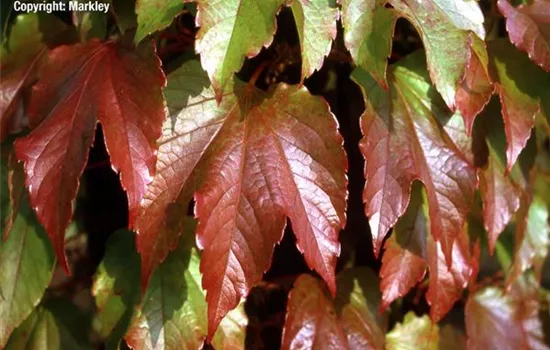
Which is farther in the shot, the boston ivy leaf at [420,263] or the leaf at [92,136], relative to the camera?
the boston ivy leaf at [420,263]

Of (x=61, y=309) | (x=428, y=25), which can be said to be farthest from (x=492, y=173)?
(x=61, y=309)

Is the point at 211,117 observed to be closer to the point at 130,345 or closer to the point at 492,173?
the point at 130,345

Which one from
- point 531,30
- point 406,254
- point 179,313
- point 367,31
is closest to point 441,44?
point 367,31

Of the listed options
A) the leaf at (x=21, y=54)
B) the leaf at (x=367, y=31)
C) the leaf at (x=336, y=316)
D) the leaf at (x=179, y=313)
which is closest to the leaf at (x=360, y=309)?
the leaf at (x=336, y=316)

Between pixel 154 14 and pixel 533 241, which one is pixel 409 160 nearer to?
pixel 154 14

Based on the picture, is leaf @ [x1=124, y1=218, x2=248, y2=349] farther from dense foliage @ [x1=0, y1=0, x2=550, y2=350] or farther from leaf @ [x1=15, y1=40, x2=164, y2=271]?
leaf @ [x1=15, y1=40, x2=164, y2=271]

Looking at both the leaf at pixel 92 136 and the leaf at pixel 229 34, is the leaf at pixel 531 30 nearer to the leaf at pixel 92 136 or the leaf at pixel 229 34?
Result: the leaf at pixel 229 34

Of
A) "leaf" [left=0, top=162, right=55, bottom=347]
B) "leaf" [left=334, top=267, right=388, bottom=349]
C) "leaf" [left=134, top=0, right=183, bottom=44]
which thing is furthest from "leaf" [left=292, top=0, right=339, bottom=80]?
"leaf" [left=0, top=162, right=55, bottom=347]
